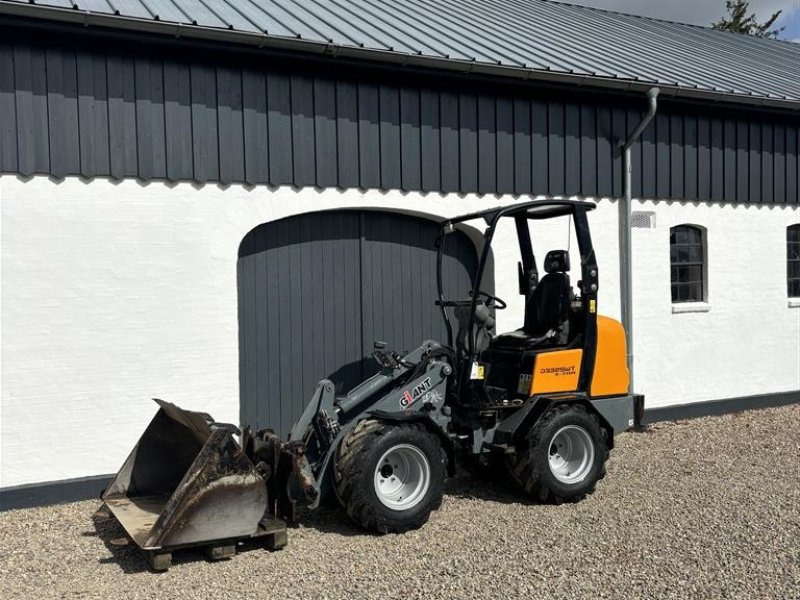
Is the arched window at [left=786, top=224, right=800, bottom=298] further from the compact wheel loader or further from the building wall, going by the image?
the compact wheel loader

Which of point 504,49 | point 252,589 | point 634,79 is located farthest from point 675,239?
point 252,589

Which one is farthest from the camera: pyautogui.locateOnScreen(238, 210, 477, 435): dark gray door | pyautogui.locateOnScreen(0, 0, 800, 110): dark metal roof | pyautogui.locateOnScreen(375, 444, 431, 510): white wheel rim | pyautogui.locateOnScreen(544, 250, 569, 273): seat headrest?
pyautogui.locateOnScreen(238, 210, 477, 435): dark gray door

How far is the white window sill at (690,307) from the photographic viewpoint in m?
10.2

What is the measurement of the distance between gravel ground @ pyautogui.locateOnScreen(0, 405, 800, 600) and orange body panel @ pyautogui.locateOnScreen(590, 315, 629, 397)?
896 millimetres

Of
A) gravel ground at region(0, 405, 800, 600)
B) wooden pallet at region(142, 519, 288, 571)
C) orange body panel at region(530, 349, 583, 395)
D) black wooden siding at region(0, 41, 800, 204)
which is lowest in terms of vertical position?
gravel ground at region(0, 405, 800, 600)

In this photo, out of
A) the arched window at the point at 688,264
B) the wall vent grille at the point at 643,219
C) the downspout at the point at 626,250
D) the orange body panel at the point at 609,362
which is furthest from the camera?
the arched window at the point at 688,264

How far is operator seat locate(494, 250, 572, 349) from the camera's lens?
6.71 metres

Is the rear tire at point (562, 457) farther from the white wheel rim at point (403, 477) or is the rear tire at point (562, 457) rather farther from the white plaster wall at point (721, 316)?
the white plaster wall at point (721, 316)

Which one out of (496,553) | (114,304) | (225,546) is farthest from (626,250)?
(225,546)

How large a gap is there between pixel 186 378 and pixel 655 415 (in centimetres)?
582

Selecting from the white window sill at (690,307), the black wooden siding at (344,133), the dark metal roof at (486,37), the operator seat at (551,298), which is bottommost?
the white window sill at (690,307)

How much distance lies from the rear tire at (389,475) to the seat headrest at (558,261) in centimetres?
182

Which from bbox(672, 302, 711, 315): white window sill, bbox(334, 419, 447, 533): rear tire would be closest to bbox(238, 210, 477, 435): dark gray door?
bbox(334, 419, 447, 533): rear tire

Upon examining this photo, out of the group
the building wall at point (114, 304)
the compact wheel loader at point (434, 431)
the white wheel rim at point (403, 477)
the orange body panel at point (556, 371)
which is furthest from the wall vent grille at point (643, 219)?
the white wheel rim at point (403, 477)
